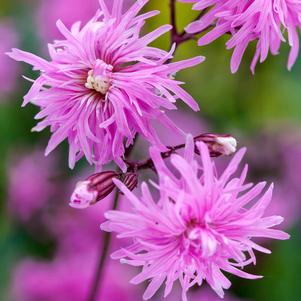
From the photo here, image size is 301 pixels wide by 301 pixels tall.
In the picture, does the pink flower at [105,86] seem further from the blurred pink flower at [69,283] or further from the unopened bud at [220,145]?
the blurred pink flower at [69,283]

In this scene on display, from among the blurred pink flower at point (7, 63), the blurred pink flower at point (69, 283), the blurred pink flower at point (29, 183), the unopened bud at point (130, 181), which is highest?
the blurred pink flower at point (7, 63)

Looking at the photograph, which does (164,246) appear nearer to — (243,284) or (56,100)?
(56,100)

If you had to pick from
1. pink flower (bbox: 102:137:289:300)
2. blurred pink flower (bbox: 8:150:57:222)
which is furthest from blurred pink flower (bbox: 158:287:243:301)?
pink flower (bbox: 102:137:289:300)

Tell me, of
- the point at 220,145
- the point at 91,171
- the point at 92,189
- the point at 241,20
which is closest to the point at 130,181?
the point at 92,189

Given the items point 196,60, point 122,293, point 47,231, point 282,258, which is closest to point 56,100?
point 196,60

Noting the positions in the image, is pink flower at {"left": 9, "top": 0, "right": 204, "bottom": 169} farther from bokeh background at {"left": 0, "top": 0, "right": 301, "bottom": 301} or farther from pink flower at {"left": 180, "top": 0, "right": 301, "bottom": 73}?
bokeh background at {"left": 0, "top": 0, "right": 301, "bottom": 301}

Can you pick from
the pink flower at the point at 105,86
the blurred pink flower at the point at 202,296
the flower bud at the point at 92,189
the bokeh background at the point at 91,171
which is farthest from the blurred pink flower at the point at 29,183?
the flower bud at the point at 92,189
